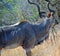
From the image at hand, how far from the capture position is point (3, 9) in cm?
837

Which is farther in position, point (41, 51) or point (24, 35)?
point (41, 51)

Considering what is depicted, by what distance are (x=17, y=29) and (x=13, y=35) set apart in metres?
0.18

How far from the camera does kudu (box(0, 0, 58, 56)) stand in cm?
525

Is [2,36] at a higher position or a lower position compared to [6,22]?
higher

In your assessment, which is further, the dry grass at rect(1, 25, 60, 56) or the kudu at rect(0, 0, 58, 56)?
the dry grass at rect(1, 25, 60, 56)

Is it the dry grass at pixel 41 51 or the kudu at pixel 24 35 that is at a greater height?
the kudu at pixel 24 35

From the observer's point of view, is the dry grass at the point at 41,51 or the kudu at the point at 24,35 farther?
the dry grass at the point at 41,51

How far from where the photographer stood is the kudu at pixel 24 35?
17.2 ft

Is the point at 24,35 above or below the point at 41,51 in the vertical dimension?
above

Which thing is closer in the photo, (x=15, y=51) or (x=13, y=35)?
(x=13, y=35)

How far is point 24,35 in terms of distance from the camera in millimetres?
5562

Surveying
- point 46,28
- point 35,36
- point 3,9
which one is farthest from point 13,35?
point 3,9

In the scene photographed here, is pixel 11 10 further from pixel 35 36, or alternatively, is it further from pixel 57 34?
pixel 35 36

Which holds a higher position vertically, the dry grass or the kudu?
the kudu
